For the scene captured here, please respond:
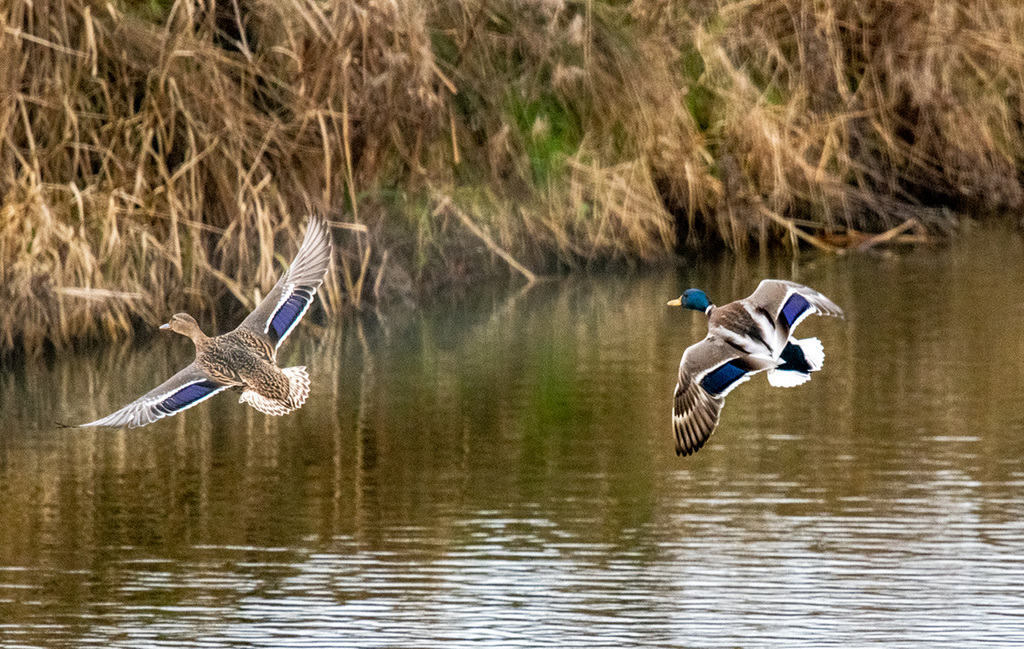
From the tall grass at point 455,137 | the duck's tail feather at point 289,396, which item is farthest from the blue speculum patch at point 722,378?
the tall grass at point 455,137

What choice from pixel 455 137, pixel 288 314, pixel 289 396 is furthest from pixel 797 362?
pixel 455 137

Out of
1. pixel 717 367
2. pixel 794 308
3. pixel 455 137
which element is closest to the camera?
pixel 717 367

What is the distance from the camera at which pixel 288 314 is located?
9.22 m

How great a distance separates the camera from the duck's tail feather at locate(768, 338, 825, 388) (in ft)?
28.3

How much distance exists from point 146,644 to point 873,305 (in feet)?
36.0

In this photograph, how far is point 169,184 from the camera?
1688 centimetres

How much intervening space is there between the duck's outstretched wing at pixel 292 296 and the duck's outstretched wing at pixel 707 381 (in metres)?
1.64

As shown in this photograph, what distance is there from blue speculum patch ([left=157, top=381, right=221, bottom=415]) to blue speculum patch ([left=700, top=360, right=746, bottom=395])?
204 cm

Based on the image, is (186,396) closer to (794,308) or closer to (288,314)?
(288,314)

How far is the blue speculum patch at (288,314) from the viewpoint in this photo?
9156 mm

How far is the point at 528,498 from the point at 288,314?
3.46m

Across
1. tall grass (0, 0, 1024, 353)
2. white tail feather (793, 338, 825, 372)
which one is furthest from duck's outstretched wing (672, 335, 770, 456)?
tall grass (0, 0, 1024, 353)

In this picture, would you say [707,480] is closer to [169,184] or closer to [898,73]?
[169,184]

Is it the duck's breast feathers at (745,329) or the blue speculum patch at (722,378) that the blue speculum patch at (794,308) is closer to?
the duck's breast feathers at (745,329)
